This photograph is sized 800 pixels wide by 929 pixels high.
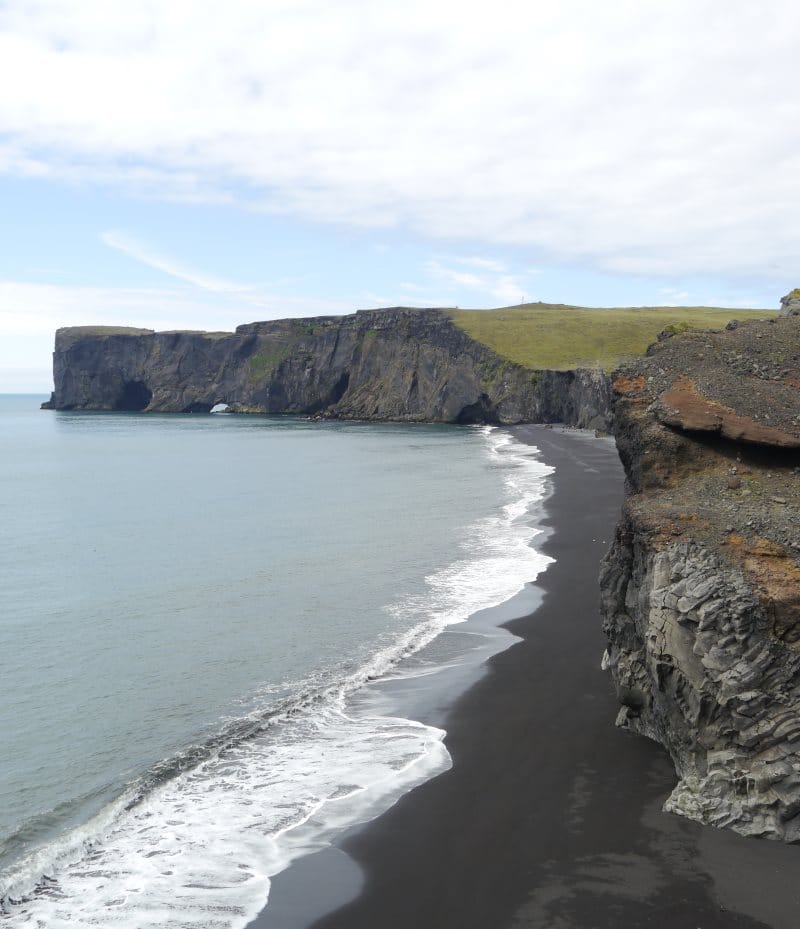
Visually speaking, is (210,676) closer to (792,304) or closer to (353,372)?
(792,304)

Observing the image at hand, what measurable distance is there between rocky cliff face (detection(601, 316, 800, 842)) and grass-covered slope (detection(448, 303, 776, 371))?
335ft

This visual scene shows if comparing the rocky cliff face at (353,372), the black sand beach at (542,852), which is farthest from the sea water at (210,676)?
the rocky cliff face at (353,372)

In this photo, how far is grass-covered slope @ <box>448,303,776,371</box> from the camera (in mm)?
130000

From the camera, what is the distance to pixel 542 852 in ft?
35.8

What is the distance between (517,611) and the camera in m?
24.2

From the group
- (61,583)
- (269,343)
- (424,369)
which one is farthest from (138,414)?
(61,583)

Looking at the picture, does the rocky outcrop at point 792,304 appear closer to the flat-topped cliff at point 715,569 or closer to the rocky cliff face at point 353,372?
the flat-topped cliff at point 715,569

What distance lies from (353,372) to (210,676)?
14633cm

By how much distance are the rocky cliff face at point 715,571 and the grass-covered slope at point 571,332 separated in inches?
4023

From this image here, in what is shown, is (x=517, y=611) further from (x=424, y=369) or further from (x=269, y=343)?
(x=269, y=343)

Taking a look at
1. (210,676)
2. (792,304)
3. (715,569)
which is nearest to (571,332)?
(792,304)

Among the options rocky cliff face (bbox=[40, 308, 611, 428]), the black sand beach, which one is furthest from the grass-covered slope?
the black sand beach

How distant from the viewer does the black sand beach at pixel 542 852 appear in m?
9.62

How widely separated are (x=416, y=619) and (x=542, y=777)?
10998 mm
